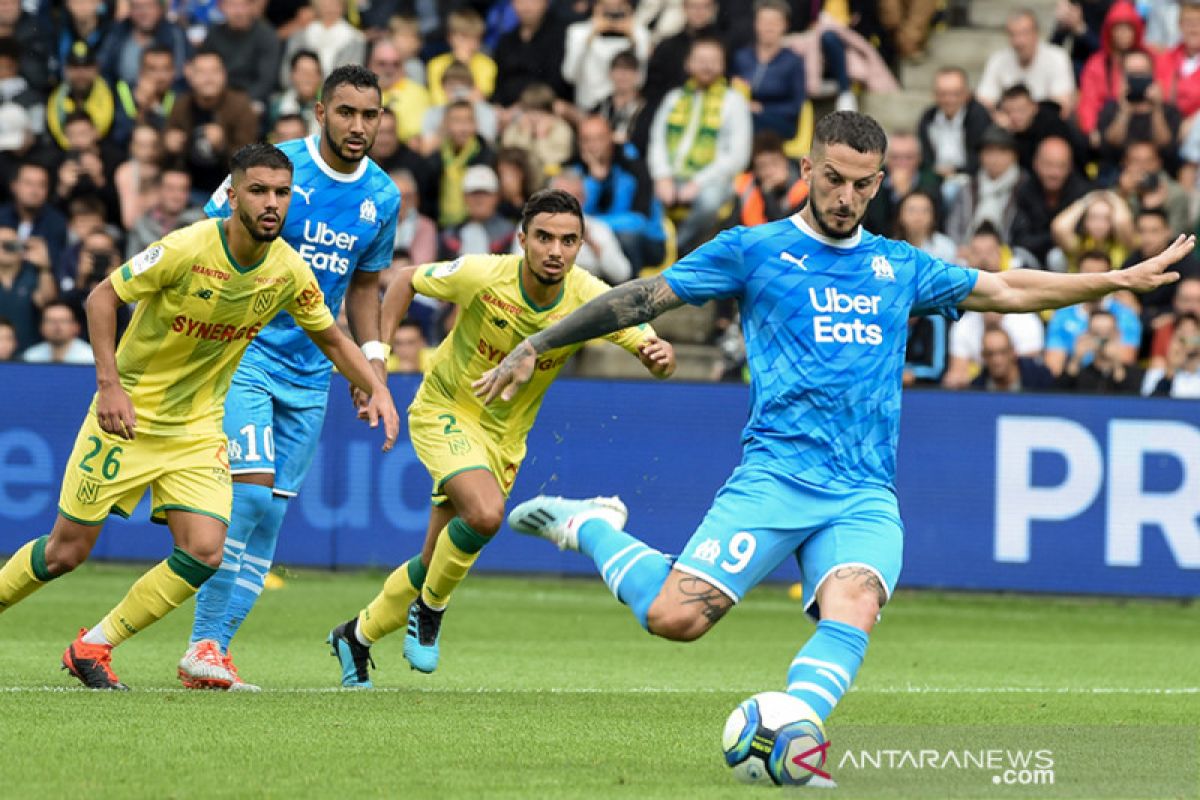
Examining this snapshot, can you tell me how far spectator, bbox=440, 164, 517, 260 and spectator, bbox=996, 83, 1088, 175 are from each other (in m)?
4.44

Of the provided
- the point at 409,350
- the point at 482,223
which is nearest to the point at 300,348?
the point at 409,350

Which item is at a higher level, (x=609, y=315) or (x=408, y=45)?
(x=609, y=315)

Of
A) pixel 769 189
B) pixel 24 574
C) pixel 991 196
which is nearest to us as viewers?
pixel 24 574

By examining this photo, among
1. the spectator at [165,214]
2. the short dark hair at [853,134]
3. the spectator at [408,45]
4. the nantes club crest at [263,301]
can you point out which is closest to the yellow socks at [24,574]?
the nantes club crest at [263,301]

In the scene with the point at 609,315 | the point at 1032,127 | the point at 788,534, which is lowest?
the point at 1032,127

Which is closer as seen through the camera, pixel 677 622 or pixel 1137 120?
pixel 677 622

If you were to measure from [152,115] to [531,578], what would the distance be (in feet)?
21.0

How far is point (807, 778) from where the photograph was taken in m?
6.64

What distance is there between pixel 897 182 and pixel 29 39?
865 centimetres

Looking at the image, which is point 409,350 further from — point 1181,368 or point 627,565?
point 627,565

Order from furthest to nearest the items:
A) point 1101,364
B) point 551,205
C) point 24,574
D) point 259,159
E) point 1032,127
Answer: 1. point 1032,127
2. point 1101,364
3. point 551,205
4. point 24,574
5. point 259,159

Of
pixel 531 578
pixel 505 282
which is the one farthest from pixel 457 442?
pixel 531 578

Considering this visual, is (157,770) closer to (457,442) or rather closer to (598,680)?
(457,442)

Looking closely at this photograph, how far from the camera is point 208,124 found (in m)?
19.0
